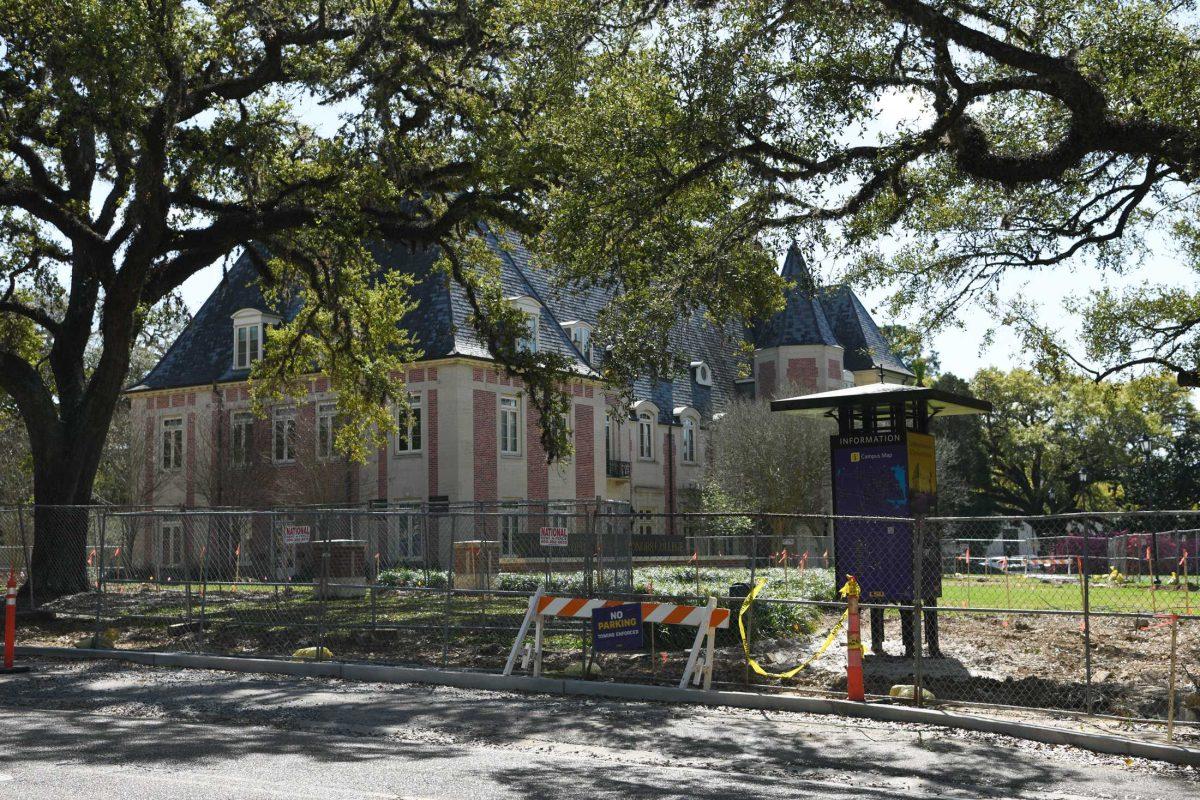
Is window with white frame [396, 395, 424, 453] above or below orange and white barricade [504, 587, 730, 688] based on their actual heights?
above

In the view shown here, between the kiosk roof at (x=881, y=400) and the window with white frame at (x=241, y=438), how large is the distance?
29884mm

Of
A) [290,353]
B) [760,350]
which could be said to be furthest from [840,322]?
[290,353]

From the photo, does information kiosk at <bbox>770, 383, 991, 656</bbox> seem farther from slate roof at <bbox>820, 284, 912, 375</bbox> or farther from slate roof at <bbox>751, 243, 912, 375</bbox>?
slate roof at <bbox>820, 284, 912, 375</bbox>

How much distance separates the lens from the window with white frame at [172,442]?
46.7m

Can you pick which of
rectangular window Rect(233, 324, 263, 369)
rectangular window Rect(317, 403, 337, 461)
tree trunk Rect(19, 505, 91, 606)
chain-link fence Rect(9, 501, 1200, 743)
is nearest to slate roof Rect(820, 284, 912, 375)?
rectangular window Rect(317, 403, 337, 461)

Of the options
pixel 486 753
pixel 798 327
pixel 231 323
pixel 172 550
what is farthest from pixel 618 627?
pixel 798 327

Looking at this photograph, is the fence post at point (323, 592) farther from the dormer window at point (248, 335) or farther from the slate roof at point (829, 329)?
the slate roof at point (829, 329)

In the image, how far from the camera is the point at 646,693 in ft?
45.2

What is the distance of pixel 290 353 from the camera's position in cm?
2994

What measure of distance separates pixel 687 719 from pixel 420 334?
99.7ft

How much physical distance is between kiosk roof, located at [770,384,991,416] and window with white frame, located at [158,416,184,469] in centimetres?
3543

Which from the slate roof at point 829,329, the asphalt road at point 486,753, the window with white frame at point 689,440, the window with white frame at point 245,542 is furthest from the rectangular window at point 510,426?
the asphalt road at point 486,753

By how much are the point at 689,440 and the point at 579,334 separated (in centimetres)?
955

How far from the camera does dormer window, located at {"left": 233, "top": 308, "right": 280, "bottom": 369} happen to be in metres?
45.1
